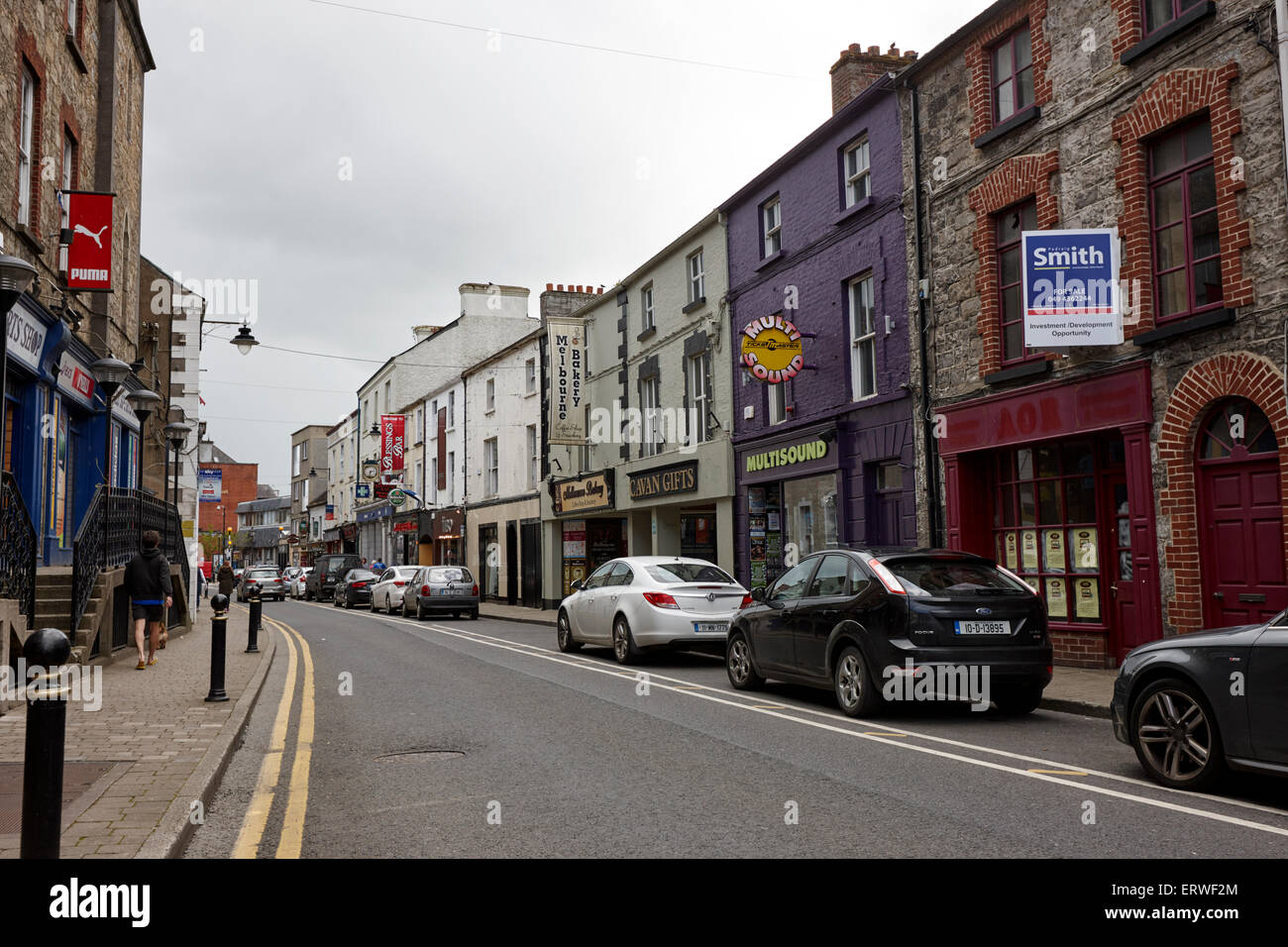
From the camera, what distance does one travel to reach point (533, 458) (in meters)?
33.6

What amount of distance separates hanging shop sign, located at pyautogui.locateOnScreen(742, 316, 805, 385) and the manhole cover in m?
11.3

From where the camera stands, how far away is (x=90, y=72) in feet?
59.3

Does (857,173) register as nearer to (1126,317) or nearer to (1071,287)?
(1071,287)

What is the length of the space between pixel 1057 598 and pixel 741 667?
466 centimetres

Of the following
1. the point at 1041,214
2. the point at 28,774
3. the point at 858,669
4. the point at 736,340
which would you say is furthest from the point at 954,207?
the point at 28,774

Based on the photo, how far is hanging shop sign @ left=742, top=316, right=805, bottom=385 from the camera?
17.9 meters

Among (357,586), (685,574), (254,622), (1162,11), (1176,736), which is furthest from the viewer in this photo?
(357,586)

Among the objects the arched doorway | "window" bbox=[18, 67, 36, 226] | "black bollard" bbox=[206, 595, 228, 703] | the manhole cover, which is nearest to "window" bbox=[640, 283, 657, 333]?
"window" bbox=[18, 67, 36, 226]

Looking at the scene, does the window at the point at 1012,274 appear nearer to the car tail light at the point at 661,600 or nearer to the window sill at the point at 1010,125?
the window sill at the point at 1010,125

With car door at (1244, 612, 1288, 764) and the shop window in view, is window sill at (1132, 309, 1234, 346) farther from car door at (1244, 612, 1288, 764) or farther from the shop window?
car door at (1244, 612, 1288, 764)

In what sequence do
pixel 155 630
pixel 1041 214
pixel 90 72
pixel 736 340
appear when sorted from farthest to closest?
pixel 736 340
pixel 90 72
pixel 155 630
pixel 1041 214

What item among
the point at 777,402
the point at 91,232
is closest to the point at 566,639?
the point at 777,402

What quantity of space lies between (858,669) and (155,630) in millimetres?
9982
